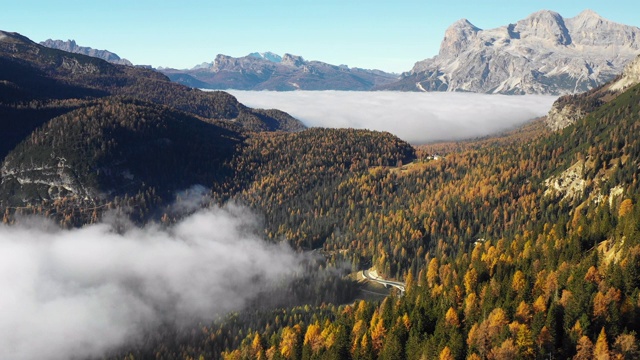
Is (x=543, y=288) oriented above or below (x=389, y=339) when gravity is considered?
above

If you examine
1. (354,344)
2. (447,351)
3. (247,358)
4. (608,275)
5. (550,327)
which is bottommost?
(247,358)

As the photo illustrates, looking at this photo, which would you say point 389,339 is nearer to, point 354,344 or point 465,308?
point 354,344

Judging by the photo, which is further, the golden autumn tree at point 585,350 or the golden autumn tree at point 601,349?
the golden autumn tree at point 585,350

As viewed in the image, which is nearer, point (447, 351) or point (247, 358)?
point (447, 351)

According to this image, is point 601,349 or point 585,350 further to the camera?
point 585,350

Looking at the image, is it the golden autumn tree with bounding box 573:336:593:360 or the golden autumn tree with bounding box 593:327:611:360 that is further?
the golden autumn tree with bounding box 573:336:593:360

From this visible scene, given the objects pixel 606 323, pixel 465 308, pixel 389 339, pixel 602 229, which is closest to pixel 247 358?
pixel 389 339

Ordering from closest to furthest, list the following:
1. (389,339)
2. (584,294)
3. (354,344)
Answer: (584,294) → (389,339) → (354,344)

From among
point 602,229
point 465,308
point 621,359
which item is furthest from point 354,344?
point 602,229

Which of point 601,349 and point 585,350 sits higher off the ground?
point 601,349

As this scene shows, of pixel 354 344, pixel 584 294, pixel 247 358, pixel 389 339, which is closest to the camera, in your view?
pixel 584 294
